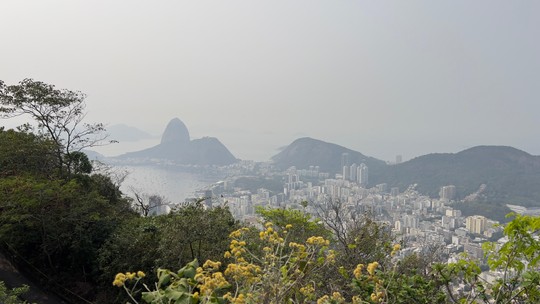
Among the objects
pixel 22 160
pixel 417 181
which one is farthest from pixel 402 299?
pixel 417 181

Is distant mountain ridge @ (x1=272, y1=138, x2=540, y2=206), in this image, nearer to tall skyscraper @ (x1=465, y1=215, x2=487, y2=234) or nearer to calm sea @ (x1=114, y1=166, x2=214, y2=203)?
tall skyscraper @ (x1=465, y1=215, x2=487, y2=234)

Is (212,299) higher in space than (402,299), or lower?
higher

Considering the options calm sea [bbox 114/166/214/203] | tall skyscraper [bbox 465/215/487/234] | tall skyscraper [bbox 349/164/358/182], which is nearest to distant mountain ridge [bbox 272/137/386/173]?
tall skyscraper [bbox 349/164/358/182]

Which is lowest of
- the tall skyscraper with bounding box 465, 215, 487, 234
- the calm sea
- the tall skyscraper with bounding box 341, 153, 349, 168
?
the tall skyscraper with bounding box 465, 215, 487, 234

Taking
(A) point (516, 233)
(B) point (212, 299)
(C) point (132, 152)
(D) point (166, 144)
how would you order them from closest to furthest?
(B) point (212, 299) < (A) point (516, 233) < (C) point (132, 152) < (D) point (166, 144)

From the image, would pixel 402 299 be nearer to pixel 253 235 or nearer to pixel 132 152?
pixel 253 235

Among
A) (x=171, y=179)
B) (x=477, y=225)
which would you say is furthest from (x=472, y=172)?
(x=171, y=179)
